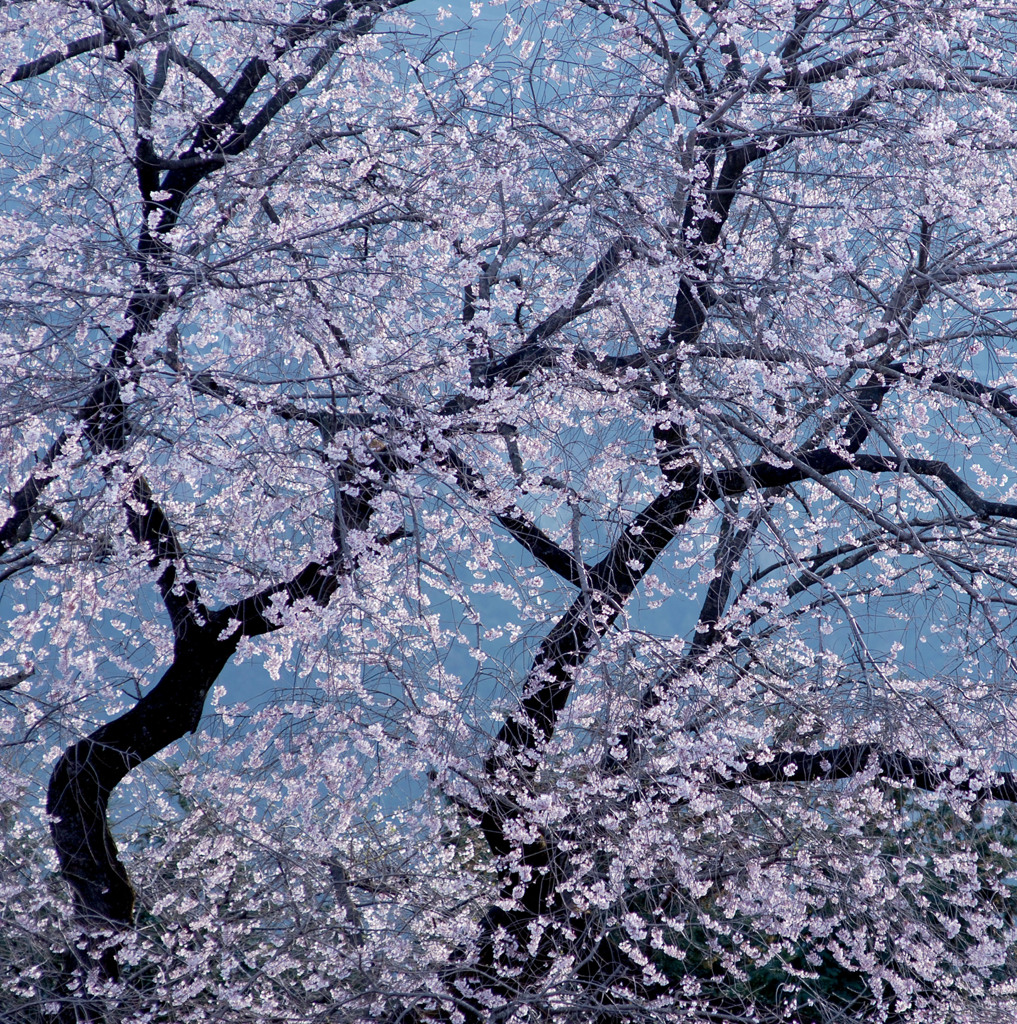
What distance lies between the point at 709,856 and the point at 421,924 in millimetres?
2107

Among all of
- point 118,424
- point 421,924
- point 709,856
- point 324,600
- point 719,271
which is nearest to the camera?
point 118,424

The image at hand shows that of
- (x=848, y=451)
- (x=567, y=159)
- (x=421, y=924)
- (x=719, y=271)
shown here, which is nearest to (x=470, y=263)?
(x=567, y=159)

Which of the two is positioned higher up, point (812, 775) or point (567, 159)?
point (567, 159)

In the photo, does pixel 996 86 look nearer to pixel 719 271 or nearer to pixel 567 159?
pixel 719 271

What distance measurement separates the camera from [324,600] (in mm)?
5113

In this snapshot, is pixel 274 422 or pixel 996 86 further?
pixel 996 86

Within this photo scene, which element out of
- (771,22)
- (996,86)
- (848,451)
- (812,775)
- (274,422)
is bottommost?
(274,422)

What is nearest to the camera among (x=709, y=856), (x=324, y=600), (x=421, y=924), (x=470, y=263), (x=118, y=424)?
(x=118, y=424)

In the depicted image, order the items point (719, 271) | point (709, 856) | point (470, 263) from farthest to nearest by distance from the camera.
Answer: point (709, 856) → point (719, 271) → point (470, 263)

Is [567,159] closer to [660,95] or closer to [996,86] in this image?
[660,95]

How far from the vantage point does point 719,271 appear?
559cm

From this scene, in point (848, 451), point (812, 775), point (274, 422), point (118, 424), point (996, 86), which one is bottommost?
point (118, 424)

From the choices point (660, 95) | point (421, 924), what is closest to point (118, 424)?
point (660, 95)

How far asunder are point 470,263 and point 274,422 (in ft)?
4.26
